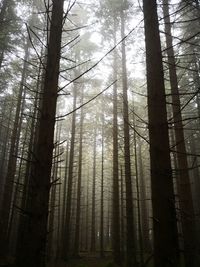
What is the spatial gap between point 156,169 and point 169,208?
1.67 feet

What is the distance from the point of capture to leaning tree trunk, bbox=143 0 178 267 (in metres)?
2.97

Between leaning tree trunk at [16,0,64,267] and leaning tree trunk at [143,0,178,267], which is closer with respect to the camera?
leaning tree trunk at [16,0,64,267]

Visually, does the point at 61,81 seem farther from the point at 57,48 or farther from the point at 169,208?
the point at 169,208

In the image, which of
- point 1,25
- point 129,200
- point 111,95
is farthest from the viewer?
point 111,95

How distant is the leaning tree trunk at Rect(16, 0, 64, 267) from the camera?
2850 millimetres

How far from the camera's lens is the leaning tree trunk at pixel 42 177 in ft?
9.35

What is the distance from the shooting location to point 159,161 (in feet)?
10.8

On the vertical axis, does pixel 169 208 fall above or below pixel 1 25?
below

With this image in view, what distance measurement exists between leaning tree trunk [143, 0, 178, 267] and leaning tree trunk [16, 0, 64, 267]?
1365 mm

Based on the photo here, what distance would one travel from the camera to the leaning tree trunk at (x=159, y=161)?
2.97 metres

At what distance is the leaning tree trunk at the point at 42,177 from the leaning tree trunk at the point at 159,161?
1365 mm

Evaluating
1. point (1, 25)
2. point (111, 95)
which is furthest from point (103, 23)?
point (1, 25)

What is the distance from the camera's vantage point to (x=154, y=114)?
11.5ft

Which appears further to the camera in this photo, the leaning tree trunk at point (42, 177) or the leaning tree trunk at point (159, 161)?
the leaning tree trunk at point (159, 161)
